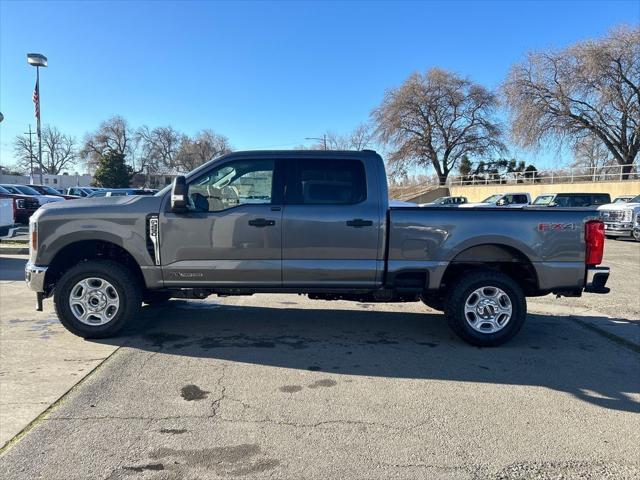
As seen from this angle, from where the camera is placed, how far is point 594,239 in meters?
5.04

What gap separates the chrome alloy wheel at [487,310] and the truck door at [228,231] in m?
2.12

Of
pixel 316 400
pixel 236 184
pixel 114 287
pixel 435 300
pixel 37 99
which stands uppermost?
pixel 37 99

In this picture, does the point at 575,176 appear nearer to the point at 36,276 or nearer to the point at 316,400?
the point at 316,400

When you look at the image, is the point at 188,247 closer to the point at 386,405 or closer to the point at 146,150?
the point at 386,405

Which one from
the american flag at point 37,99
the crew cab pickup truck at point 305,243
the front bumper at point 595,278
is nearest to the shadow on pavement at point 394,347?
the crew cab pickup truck at point 305,243

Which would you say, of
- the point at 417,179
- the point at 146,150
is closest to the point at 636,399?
the point at 417,179

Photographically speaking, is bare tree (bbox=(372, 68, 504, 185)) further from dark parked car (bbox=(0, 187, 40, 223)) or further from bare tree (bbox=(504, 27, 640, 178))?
dark parked car (bbox=(0, 187, 40, 223))

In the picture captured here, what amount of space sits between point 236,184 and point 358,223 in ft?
4.62

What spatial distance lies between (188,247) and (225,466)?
105 inches

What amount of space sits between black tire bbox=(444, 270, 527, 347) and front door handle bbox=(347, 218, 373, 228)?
1207 millimetres

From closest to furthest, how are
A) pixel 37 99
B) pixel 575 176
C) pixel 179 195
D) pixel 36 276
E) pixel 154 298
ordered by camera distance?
1. pixel 179 195
2. pixel 36 276
3. pixel 154 298
4. pixel 37 99
5. pixel 575 176

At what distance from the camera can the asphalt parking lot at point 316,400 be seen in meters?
2.96

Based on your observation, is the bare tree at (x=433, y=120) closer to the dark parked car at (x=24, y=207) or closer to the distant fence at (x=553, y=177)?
the distant fence at (x=553, y=177)

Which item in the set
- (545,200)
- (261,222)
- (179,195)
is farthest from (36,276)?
Answer: (545,200)
